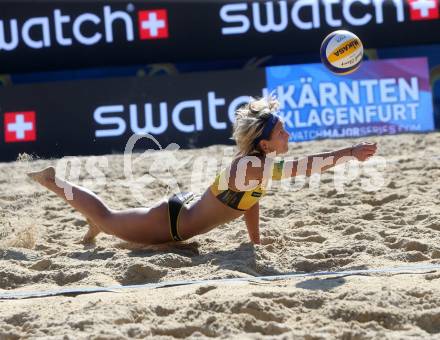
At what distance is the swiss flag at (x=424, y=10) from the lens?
942 centimetres

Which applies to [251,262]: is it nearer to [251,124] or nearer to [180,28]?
[251,124]

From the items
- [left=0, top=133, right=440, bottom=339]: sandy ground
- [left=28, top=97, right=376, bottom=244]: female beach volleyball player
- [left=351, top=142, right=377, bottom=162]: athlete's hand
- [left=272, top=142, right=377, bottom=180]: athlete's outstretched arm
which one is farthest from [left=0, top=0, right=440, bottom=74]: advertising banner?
[left=351, top=142, right=377, bottom=162]: athlete's hand

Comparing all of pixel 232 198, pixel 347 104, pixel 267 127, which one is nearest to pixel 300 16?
pixel 347 104

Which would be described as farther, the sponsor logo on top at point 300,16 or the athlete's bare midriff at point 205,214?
the sponsor logo on top at point 300,16

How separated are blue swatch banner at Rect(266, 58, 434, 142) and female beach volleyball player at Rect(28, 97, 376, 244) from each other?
4.61 metres

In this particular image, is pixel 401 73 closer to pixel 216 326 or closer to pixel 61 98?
pixel 61 98

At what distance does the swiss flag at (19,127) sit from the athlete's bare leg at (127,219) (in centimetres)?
435

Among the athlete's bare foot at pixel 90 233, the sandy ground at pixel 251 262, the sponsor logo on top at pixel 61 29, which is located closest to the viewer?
the sandy ground at pixel 251 262

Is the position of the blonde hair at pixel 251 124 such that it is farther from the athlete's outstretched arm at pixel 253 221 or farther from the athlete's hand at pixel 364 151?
the athlete's hand at pixel 364 151

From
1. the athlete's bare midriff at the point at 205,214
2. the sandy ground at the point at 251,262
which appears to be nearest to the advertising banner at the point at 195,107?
the sandy ground at the point at 251,262

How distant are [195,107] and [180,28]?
1021mm

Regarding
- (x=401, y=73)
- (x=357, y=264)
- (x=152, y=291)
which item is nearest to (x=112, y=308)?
(x=152, y=291)

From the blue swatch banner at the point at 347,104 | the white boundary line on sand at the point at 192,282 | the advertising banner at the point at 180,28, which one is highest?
the advertising banner at the point at 180,28

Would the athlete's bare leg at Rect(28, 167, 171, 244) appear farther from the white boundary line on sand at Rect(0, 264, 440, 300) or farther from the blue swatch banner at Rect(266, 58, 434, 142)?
the blue swatch banner at Rect(266, 58, 434, 142)
